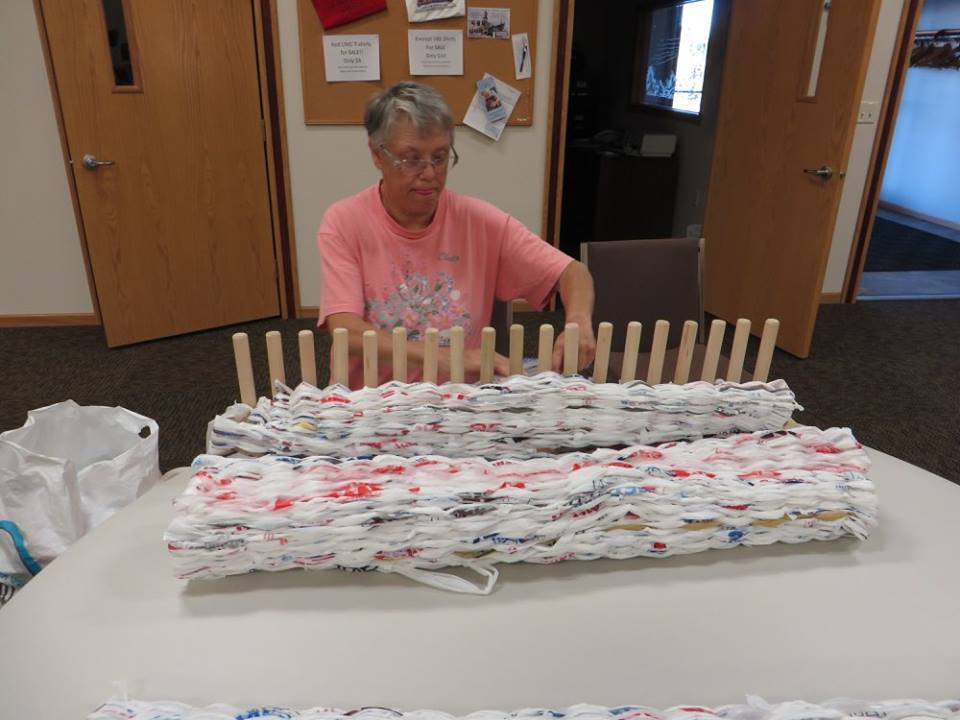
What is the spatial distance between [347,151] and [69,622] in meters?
2.98

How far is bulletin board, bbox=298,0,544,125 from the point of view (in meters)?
3.18

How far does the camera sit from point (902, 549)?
3.06ft

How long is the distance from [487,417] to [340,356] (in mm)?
231

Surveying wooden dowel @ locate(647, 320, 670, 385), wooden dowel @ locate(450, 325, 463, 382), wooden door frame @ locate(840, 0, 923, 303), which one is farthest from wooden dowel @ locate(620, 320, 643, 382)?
wooden door frame @ locate(840, 0, 923, 303)

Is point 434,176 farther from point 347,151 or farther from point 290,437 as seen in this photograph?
point 347,151

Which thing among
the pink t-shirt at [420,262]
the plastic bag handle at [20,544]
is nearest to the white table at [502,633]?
the plastic bag handle at [20,544]

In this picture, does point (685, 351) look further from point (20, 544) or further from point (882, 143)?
point (882, 143)

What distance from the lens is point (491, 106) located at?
3.41 meters

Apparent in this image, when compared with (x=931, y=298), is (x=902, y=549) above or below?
above

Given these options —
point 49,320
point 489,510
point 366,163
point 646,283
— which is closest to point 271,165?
point 366,163

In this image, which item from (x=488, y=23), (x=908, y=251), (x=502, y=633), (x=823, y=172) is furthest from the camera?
(x=908, y=251)

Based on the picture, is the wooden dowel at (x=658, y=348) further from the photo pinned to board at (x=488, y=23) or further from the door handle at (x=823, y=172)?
the photo pinned to board at (x=488, y=23)

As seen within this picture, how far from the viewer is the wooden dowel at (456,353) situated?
100cm

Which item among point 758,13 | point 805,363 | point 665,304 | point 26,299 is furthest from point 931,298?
point 26,299
